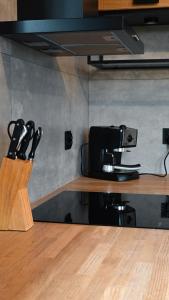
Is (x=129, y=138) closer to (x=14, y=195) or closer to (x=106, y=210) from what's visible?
(x=106, y=210)

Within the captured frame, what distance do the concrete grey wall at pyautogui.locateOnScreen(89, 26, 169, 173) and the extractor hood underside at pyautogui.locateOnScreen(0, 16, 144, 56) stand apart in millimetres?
660

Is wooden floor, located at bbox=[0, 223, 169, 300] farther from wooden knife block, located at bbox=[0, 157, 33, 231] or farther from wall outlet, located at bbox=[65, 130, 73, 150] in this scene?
wall outlet, located at bbox=[65, 130, 73, 150]

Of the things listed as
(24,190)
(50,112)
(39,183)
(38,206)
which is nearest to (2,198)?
(24,190)

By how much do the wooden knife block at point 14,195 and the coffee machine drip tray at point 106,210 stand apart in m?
0.13

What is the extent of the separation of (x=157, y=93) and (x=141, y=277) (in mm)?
1416

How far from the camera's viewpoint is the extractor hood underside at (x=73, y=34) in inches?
44.5

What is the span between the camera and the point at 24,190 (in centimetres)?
110

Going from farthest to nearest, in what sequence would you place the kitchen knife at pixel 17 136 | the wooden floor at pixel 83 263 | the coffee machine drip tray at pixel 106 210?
the coffee machine drip tray at pixel 106 210
the kitchen knife at pixel 17 136
the wooden floor at pixel 83 263

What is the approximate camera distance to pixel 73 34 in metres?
1.20

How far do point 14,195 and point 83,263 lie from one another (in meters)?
0.29

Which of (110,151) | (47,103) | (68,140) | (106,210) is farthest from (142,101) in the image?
(106,210)

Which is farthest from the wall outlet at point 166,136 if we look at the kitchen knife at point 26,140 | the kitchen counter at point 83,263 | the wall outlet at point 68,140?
the kitchen knife at point 26,140

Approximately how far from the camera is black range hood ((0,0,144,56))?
113 centimetres

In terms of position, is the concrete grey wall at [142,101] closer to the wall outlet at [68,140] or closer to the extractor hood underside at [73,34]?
the wall outlet at [68,140]
